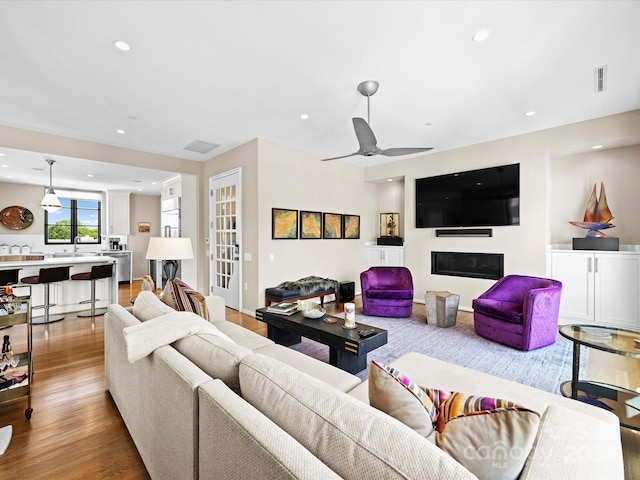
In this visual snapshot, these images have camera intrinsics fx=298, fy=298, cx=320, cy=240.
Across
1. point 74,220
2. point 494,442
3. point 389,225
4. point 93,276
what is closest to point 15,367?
point 93,276

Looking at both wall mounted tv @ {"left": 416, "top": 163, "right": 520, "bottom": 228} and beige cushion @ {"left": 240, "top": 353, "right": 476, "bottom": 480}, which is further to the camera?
wall mounted tv @ {"left": 416, "top": 163, "right": 520, "bottom": 228}

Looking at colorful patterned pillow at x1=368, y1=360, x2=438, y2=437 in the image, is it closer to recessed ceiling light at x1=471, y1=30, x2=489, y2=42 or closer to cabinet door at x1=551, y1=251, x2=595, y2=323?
recessed ceiling light at x1=471, y1=30, x2=489, y2=42

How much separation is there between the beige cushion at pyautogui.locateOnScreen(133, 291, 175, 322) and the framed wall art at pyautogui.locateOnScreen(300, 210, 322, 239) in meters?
3.18

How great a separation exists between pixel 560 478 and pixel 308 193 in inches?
198

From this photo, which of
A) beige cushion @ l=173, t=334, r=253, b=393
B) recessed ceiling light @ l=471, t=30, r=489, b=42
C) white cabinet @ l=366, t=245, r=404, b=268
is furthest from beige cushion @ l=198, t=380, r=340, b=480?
white cabinet @ l=366, t=245, r=404, b=268

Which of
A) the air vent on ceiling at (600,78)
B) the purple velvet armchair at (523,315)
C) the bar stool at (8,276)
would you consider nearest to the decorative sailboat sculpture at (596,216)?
the purple velvet armchair at (523,315)

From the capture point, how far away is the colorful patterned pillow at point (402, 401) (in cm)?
95

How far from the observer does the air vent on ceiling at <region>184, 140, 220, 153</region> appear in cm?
495

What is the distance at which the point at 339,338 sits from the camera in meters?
2.60

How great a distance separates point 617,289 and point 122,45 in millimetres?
6165

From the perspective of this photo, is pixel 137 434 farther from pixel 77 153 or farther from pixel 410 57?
pixel 77 153

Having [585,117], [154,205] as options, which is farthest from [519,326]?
[154,205]

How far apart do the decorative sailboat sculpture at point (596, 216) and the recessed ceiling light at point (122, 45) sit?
5.54m

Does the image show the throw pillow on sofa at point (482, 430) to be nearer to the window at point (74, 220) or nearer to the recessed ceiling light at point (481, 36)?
the recessed ceiling light at point (481, 36)
